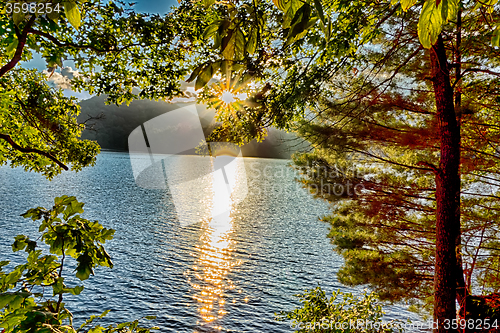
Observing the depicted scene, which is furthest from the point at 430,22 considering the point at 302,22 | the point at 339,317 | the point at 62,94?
the point at 62,94

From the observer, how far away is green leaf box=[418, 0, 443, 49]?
85 centimetres

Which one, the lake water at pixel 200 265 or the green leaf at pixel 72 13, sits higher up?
the green leaf at pixel 72 13

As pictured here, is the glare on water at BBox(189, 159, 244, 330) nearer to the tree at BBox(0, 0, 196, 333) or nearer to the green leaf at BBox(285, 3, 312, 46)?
the tree at BBox(0, 0, 196, 333)

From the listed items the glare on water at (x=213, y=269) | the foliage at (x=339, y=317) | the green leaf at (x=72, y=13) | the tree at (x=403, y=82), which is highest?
the tree at (x=403, y=82)

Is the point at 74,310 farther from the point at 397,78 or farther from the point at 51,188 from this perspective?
the point at 51,188

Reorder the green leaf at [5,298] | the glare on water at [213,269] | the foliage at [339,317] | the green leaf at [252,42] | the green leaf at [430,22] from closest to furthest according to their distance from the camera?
the green leaf at [430,22], the green leaf at [252,42], the green leaf at [5,298], the foliage at [339,317], the glare on water at [213,269]

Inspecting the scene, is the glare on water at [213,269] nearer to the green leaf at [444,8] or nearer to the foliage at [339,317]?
the foliage at [339,317]

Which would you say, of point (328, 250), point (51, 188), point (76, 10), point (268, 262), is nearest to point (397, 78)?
point (76, 10)

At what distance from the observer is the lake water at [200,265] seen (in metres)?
13.9

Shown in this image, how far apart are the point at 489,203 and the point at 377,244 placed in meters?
3.34

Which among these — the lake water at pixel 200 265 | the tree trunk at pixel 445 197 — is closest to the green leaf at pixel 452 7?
the tree trunk at pixel 445 197

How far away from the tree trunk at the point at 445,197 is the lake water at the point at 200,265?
9493 mm

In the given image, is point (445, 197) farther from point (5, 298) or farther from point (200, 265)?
point (200, 265)

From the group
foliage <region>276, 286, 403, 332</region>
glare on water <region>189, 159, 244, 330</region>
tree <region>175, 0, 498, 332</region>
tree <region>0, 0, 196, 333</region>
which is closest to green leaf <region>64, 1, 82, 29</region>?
tree <region>0, 0, 196, 333</region>
